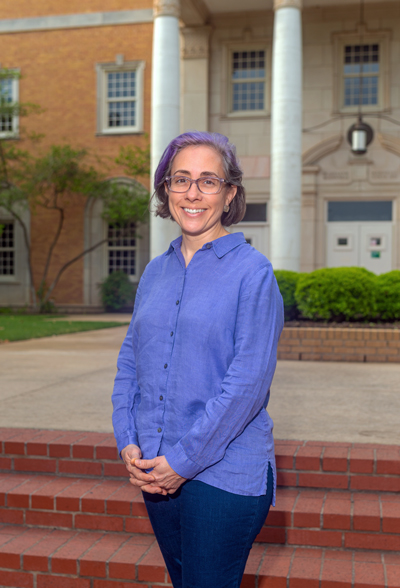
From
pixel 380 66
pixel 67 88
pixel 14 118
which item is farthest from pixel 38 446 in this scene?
pixel 14 118

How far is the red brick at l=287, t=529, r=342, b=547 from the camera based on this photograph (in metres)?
3.52

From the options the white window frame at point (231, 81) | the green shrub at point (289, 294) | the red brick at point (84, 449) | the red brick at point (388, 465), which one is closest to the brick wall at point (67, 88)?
the white window frame at point (231, 81)

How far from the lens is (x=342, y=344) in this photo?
342 inches

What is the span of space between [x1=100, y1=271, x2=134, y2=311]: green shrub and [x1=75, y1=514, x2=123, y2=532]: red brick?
16888 millimetres

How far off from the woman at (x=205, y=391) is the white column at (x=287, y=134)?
1256 centimetres

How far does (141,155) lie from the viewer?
2012 cm

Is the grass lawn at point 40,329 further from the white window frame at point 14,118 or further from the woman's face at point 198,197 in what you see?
the woman's face at point 198,197

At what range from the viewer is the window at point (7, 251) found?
22.7 m

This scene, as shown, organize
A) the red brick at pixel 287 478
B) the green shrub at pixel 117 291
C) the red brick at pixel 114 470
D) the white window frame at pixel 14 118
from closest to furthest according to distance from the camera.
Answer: the red brick at pixel 287 478
the red brick at pixel 114 470
the green shrub at pixel 117 291
the white window frame at pixel 14 118

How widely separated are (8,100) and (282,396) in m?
18.5

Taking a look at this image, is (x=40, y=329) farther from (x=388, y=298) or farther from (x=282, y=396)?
(x=282, y=396)

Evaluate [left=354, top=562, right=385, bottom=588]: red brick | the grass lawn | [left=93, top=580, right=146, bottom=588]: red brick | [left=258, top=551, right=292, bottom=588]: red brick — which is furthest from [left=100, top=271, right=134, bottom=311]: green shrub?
[left=354, top=562, right=385, bottom=588]: red brick

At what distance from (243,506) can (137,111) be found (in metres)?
20.4

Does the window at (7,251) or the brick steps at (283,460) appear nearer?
the brick steps at (283,460)
